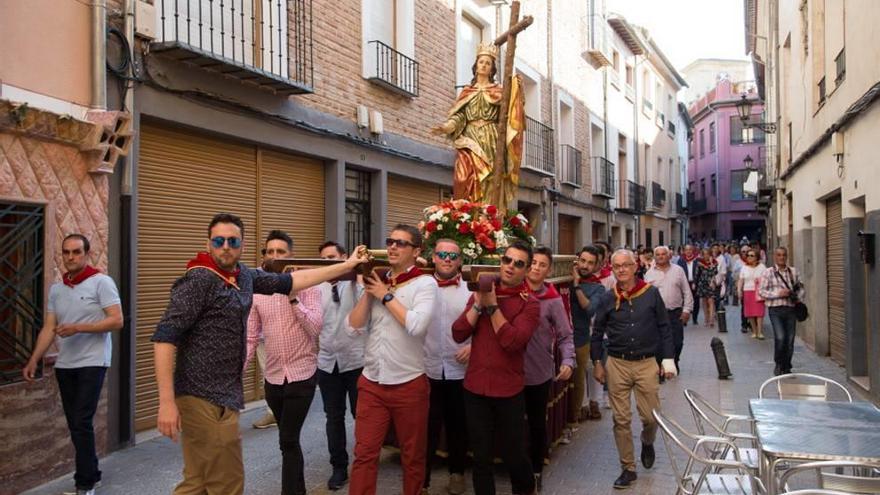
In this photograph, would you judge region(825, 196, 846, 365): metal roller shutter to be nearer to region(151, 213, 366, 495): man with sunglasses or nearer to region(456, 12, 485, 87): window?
region(456, 12, 485, 87): window

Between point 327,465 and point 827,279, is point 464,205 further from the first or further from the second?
point 827,279

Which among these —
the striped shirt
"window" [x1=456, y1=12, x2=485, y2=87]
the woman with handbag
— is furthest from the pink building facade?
the striped shirt

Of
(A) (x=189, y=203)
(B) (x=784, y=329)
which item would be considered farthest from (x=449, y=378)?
(B) (x=784, y=329)

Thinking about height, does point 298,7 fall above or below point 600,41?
below

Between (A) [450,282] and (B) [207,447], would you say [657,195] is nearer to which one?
(A) [450,282]

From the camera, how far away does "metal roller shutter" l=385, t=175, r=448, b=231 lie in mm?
12555

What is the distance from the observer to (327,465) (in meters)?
6.53

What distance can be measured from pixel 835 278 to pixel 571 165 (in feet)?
31.4

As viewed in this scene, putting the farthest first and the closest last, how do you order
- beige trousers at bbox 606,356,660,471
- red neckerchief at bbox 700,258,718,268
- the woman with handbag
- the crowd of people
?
red neckerchief at bbox 700,258,718,268
the woman with handbag
beige trousers at bbox 606,356,660,471
the crowd of people

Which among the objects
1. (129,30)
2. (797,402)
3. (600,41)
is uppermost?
(600,41)

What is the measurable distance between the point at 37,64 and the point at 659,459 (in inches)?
237

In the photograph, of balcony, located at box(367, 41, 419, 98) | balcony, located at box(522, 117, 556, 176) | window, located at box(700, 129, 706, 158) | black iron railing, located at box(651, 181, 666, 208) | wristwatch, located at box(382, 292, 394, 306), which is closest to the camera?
wristwatch, located at box(382, 292, 394, 306)

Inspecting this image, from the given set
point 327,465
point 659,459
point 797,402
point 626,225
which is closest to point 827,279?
point 659,459

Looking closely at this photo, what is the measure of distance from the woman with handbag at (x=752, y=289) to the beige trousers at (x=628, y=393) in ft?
31.4
